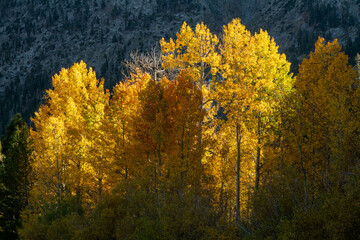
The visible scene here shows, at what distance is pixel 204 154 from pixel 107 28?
17386 cm

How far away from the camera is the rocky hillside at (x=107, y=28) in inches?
5714

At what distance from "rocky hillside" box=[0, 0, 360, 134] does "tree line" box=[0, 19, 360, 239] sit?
124744mm

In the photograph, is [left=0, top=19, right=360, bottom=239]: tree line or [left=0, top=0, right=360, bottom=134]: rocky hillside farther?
[left=0, top=0, right=360, bottom=134]: rocky hillside

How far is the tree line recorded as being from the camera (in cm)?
1073

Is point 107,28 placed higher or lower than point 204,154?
higher

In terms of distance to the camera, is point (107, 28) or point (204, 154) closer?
point (204, 154)

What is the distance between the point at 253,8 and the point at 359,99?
200 meters

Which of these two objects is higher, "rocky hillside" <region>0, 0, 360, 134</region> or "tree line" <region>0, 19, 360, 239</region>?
"rocky hillside" <region>0, 0, 360, 134</region>

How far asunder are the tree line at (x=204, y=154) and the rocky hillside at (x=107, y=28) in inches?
4911

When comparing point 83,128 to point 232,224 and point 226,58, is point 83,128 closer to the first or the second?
point 226,58

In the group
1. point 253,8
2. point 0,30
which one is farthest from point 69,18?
point 253,8

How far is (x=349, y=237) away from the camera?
6969 millimetres

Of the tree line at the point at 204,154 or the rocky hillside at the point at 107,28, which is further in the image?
the rocky hillside at the point at 107,28

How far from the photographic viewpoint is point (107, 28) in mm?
173750
